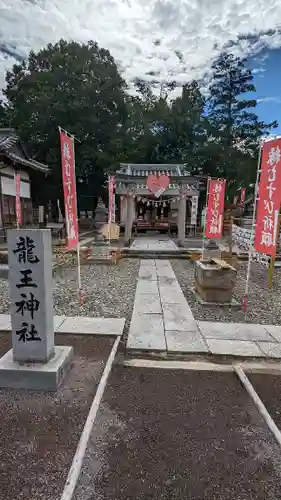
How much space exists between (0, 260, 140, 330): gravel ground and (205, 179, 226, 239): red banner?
2626 millimetres

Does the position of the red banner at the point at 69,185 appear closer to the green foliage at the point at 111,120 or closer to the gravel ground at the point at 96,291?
the gravel ground at the point at 96,291

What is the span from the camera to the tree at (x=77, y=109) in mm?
19328

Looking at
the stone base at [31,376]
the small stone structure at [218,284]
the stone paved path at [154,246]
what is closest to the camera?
the stone base at [31,376]

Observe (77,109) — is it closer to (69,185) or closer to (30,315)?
(69,185)

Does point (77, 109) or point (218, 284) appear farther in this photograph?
point (77, 109)

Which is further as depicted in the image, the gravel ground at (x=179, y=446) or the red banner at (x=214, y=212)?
the red banner at (x=214, y=212)

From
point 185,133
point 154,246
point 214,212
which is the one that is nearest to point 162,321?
point 214,212

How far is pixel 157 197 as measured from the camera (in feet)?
53.1

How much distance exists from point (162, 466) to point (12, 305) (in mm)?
2009

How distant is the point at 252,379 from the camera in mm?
3186

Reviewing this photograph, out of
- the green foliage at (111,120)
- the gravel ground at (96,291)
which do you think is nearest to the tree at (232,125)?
the green foliage at (111,120)

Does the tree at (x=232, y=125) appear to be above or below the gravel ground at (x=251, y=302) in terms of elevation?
above

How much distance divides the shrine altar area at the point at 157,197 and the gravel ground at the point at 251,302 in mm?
5154

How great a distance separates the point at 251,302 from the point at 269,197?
2.08 m
